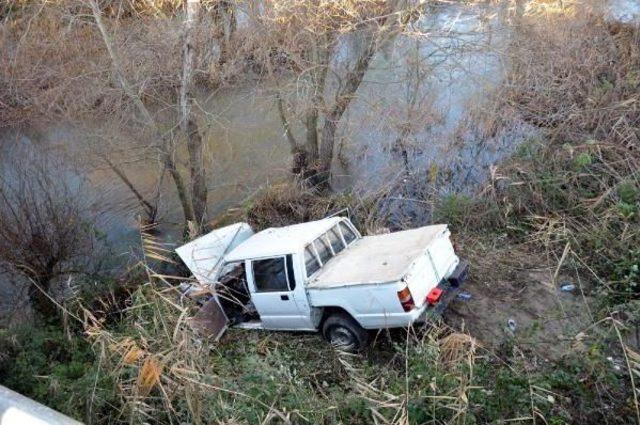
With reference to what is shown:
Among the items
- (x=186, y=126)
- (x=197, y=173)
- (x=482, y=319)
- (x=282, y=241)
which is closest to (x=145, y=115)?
(x=186, y=126)

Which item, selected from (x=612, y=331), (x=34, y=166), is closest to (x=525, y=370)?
(x=612, y=331)

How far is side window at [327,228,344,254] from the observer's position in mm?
8305

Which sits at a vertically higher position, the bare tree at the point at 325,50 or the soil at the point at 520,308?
the bare tree at the point at 325,50

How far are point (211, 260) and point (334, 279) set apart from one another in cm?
282

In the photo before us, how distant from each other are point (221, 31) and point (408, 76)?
17.0 ft

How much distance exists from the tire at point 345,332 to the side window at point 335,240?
1.14 m

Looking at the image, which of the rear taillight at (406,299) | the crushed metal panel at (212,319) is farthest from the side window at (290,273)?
the rear taillight at (406,299)

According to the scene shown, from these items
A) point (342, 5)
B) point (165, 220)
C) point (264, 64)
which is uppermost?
point (342, 5)

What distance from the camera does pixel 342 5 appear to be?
37.6ft

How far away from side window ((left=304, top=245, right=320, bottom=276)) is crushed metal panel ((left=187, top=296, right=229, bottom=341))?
4.75ft

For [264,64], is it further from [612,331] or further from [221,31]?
[612,331]

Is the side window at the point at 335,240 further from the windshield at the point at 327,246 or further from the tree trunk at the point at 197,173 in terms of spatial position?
the tree trunk at the point at 197,173

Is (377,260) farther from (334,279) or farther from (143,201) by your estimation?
(143,201)

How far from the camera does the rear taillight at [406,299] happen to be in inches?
259
